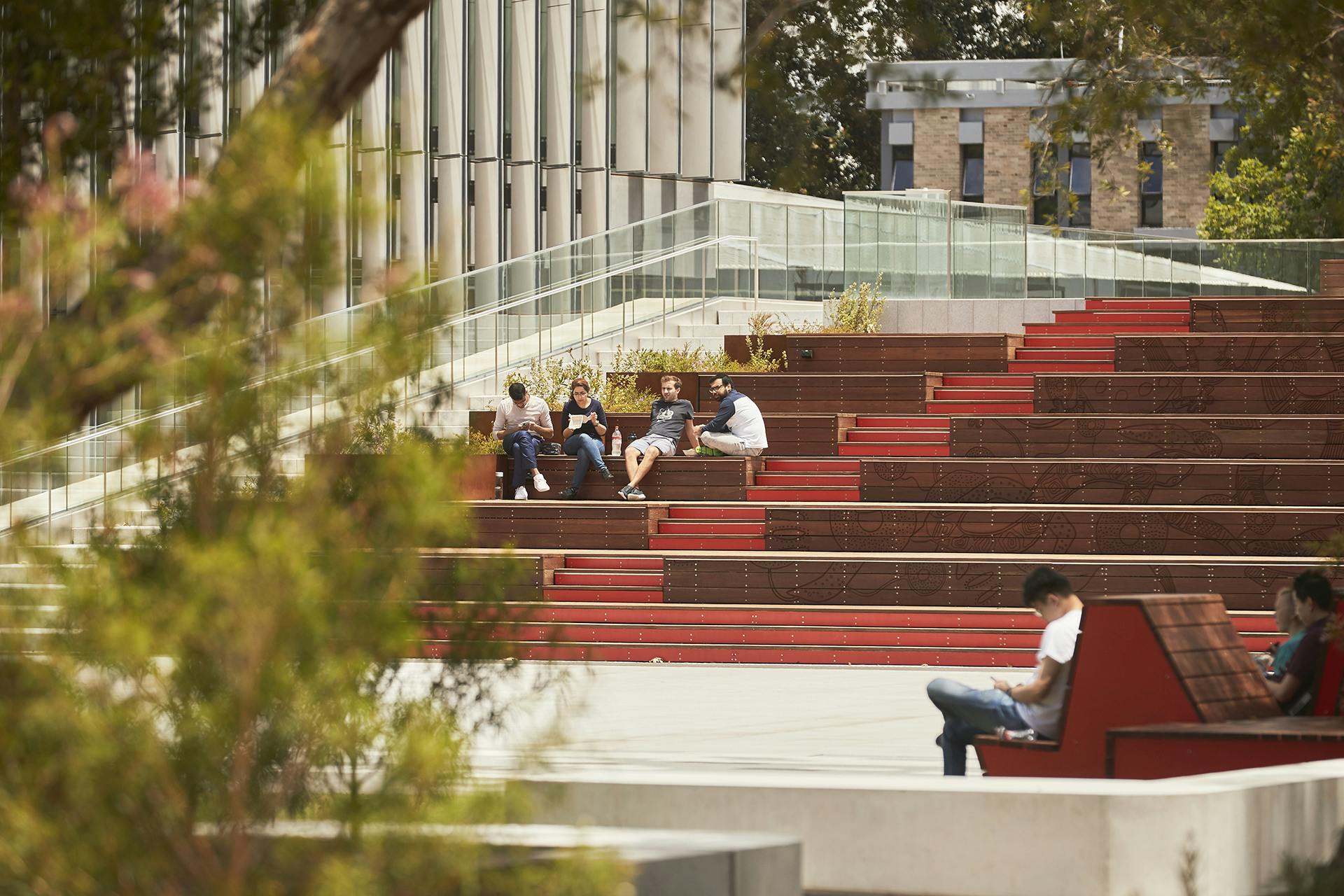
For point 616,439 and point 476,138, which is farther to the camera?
point 476,138

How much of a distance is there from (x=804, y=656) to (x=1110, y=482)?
411 centimetres

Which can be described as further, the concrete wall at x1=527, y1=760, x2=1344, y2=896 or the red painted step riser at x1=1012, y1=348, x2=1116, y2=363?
the red painted step riser at x1=1012, y1=348, x2=1116, y2=363

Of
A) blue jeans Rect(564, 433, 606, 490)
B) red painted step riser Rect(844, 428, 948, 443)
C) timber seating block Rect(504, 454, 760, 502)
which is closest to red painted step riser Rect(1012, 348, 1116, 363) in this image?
red painted step riser Rect(844, 428, 948, 443)

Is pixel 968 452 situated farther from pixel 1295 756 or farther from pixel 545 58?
pixel 545 58

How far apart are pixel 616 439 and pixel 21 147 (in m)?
14.1

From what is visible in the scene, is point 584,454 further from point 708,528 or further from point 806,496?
point 806,496

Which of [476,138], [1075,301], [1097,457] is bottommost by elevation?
[1097,457]

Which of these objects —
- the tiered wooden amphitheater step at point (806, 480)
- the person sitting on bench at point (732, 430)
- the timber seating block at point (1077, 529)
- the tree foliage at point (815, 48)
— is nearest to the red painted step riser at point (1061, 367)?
the tiered wooden amphitheater step at point (806, 480)

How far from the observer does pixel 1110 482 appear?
1680cm

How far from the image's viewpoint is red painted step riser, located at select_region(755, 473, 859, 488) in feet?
61.5

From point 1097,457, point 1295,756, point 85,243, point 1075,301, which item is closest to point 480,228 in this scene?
point 1075,301

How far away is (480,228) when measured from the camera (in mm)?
33500

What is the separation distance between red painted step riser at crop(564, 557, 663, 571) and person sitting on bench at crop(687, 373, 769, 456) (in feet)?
8.28

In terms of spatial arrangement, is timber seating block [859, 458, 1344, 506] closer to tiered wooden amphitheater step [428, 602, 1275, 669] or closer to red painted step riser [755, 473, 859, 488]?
red painted step riser [755, 473, 859, 488]
